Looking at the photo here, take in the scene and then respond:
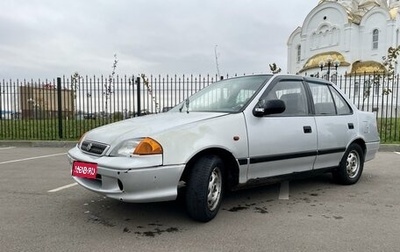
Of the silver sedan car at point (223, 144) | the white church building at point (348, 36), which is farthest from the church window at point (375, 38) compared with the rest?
the silver sedan car at point (223, 144)

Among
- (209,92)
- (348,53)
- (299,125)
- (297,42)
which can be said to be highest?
(297,42)

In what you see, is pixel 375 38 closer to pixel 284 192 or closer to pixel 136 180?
pixel 284 192

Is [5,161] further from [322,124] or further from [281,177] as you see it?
[322,124]

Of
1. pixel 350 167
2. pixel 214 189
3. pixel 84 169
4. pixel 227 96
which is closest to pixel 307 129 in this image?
pixel 227 96

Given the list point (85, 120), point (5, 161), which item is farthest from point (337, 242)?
point (85, 120)

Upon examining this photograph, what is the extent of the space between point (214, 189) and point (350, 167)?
2.83m

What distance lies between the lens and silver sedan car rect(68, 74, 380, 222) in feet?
10.9

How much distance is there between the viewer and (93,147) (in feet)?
12.0

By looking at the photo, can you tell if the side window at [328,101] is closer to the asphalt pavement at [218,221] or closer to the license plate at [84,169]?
the asphalt pavement at [218,221]

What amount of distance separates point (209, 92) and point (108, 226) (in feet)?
7.81

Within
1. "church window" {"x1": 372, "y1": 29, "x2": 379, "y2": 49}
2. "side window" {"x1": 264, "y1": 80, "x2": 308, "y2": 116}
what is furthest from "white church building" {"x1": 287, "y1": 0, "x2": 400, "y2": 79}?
"side window" {"x1": 264, "y1": 80, "x2": 308, "y2": 116}

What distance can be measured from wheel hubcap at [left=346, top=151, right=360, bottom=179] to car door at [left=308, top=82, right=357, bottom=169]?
0.33 m

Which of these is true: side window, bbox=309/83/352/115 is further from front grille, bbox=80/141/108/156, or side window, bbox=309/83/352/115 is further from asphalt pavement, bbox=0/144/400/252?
front grille, bbox=80/141/108/156

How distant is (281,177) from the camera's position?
14.5 feet
